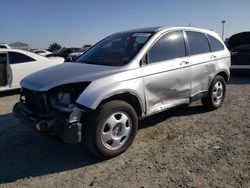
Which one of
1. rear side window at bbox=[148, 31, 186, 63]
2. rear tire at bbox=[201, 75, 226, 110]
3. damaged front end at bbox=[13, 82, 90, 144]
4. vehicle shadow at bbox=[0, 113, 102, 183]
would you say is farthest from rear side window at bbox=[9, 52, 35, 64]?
rear tire at bbox=[201, 75, 226, 110]

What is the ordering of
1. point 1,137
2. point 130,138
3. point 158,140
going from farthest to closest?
point 1,137 → point 158,140 → point 130,138

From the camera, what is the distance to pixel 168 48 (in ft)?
16.8

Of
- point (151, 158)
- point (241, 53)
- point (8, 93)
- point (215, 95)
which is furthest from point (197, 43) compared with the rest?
point (8, 93)

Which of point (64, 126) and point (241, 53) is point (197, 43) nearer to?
point (64, 126)

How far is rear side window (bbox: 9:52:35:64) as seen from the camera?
28.9ft

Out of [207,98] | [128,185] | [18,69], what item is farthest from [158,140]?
[18,69]

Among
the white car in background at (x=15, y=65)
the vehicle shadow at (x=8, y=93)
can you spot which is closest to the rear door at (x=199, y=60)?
the white car in background at (x=15, y=65)

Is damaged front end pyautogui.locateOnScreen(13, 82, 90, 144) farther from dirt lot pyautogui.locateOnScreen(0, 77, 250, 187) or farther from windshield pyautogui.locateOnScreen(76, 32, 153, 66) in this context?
windshield pyautogui.locateOnScreen(76, 32, 153, 66)

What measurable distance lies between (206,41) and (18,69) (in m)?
5.48

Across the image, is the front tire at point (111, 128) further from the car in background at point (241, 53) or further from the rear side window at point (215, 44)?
the car in background at point (241, 53)

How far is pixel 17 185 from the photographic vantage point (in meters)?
3.61

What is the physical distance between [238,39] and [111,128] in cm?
954

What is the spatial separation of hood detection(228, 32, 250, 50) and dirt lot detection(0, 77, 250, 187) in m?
6.92

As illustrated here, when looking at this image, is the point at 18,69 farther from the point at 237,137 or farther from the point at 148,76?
the point at 237,137
